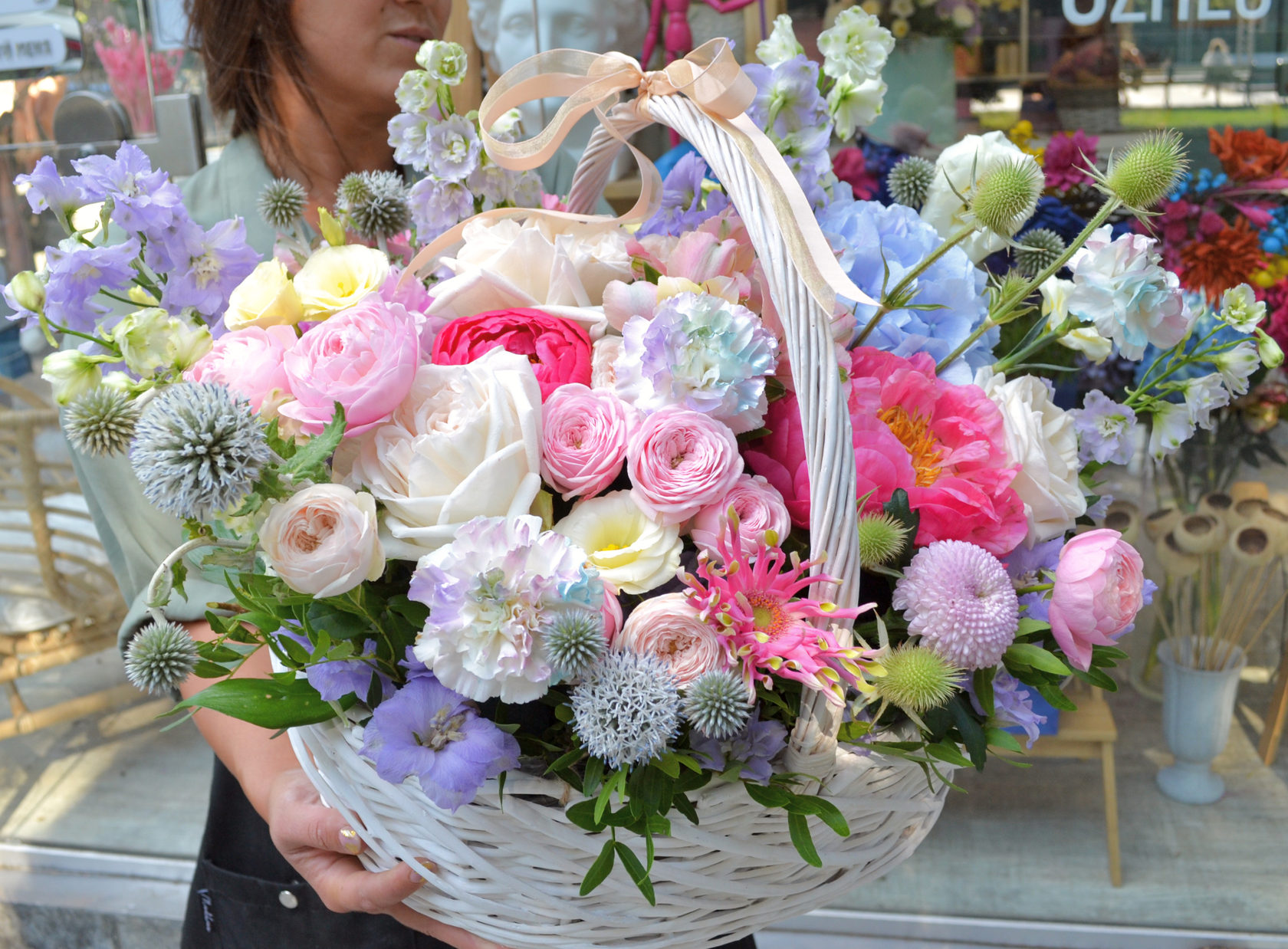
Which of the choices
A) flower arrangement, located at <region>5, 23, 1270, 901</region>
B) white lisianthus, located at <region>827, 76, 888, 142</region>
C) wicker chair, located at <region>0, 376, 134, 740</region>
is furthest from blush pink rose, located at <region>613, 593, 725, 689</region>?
wicker chair, located at <region>0, 376, 134, 740</region>

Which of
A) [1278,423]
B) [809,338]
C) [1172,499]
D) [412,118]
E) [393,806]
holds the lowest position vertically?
[1172,499]

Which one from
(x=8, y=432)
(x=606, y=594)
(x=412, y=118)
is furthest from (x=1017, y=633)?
(x=8, y=432)

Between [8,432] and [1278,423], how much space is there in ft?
6.55

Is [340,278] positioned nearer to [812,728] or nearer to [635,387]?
[635,387]

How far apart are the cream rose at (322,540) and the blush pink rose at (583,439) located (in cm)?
9

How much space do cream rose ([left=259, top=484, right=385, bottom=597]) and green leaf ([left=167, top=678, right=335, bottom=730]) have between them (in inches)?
2.9

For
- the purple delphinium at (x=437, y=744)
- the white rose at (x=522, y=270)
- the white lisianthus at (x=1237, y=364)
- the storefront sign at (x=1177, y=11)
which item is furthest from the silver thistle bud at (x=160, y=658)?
the storefront sign at (x=1177, y=11)

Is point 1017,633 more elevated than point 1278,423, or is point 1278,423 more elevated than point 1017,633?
point 1017,633

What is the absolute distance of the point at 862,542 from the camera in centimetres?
50

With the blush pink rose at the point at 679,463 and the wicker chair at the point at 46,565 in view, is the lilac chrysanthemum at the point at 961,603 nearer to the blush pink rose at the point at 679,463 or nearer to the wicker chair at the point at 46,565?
the blush pink rose at the point at 679,463

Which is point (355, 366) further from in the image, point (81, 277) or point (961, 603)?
point (961, 603)

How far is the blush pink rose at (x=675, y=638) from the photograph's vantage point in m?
0.47

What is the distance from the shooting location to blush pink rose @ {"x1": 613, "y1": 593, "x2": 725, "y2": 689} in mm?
469

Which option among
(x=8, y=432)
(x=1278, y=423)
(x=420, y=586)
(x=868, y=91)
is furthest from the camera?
(x=8, y=432)
